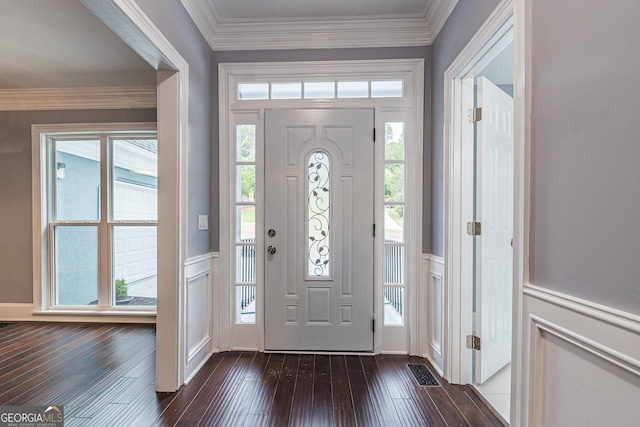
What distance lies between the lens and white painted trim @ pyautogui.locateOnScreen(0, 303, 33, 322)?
3.13m

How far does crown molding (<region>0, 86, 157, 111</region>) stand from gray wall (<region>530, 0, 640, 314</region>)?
3.44 meters

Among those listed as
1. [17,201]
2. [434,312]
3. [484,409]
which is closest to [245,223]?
[434,312]

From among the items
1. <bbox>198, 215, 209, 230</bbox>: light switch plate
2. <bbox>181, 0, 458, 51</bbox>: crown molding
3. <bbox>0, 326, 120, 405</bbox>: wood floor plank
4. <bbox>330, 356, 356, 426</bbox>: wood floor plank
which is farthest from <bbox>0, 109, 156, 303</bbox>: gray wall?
<bbox>330, 356, 356, 426</bbox>: wood floor plank

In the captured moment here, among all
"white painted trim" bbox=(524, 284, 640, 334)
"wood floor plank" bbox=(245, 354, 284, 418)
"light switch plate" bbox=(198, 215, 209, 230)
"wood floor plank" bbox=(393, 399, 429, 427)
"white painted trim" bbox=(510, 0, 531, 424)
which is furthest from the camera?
"light switch plate" bbox=(198, 215, 209, 230)

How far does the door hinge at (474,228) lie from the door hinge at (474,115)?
71 centimetres

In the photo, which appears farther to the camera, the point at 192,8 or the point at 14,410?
the point at 192,8

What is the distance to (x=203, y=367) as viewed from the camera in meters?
2.16

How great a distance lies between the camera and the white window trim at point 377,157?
235 centimetres

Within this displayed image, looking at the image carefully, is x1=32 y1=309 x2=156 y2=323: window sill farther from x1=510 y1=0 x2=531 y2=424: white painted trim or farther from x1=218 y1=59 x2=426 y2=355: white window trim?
x1=510 y1=0 x2=531 y2=424: white painted trim

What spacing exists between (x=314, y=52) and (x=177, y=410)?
2746 mm

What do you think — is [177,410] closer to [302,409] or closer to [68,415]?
[68,415]

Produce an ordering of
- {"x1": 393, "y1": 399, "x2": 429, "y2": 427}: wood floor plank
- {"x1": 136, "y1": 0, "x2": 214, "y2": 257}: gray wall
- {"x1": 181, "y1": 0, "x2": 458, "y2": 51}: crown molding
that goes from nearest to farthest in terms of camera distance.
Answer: {"x1": 393, "y1": 399, "x2": 429, "y2": 427}: wood floor plank < {"x1": 136, "y1": 0, "x2": 214, "y2": 257}: gray wall < {"x1": 181, "y1": 0, "x2": 458, "y2": 51}: crown molding

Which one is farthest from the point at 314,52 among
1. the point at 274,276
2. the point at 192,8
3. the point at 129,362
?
the point at 129,362

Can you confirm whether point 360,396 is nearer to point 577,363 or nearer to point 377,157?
point 577,363
